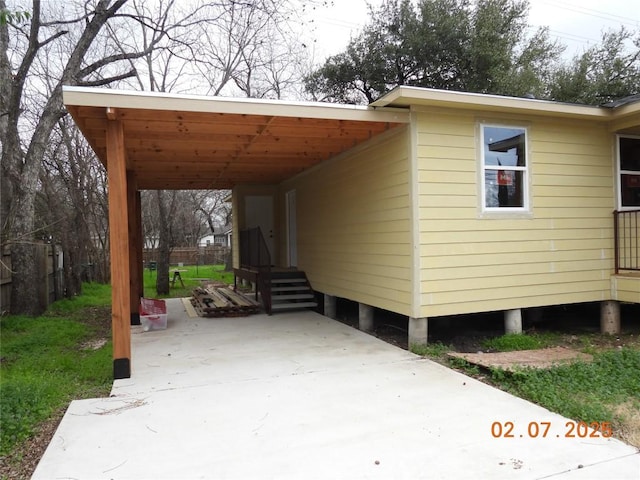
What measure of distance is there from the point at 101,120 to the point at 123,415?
3.20 meters

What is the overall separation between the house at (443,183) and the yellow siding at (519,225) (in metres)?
0.02

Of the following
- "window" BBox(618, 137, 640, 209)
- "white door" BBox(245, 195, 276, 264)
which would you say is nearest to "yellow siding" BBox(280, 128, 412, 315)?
"white door" BBox(245, 195, 276, 264)

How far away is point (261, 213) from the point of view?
12484 millimetres

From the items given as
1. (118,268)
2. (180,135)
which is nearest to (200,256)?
(180,135)

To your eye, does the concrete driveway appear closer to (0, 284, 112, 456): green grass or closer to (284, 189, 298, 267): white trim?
(0, 284, 112, 456): green grass

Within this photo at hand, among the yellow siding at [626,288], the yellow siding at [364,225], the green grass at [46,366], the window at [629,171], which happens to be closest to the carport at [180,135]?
the yellow siding at [364,225]

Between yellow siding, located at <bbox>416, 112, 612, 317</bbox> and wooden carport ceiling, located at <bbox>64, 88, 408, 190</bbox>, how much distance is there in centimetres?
90

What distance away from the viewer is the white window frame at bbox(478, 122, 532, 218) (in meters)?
5.79

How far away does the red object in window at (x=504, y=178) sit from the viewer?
593 centimetres

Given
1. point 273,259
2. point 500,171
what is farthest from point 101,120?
point 273,259

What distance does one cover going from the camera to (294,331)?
275 inches

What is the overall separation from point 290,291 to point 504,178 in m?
5.05
